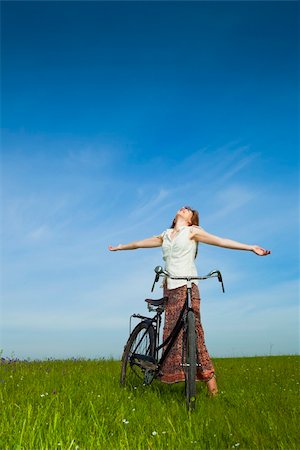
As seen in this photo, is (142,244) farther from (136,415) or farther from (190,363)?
(136,415)

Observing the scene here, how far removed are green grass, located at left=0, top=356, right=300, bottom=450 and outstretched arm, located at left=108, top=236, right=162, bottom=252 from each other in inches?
95.0

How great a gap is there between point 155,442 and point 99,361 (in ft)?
31.3

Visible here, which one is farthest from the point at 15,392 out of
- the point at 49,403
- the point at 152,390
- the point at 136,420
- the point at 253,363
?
the point at 253,363

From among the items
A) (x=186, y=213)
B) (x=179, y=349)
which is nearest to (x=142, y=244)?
(x=186, y=213)

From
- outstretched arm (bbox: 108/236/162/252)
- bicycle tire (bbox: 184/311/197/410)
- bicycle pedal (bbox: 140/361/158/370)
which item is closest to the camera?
bicycle tire (bbox: 184/311/197/410)

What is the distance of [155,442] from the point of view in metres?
5.86

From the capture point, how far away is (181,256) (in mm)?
8828

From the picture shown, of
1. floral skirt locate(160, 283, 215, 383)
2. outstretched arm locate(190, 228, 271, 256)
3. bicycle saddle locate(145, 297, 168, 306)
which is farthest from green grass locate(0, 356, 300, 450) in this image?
outstretched arm locate(190, 228, 271, 256)

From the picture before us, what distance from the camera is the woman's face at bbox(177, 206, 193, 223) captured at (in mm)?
9258

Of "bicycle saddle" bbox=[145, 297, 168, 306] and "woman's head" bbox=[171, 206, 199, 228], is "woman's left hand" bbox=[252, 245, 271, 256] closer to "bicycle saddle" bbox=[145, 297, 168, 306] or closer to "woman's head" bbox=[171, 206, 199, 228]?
"woman's head" bbox=[171, 206, 199, 228]

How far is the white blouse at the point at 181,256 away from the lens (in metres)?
8.78

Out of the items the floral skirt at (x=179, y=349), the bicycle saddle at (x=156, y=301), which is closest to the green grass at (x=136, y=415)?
the floral skirt at (x=179, y=349)

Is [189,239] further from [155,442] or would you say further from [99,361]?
[99,361]

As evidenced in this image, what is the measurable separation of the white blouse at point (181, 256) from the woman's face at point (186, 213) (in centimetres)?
29
